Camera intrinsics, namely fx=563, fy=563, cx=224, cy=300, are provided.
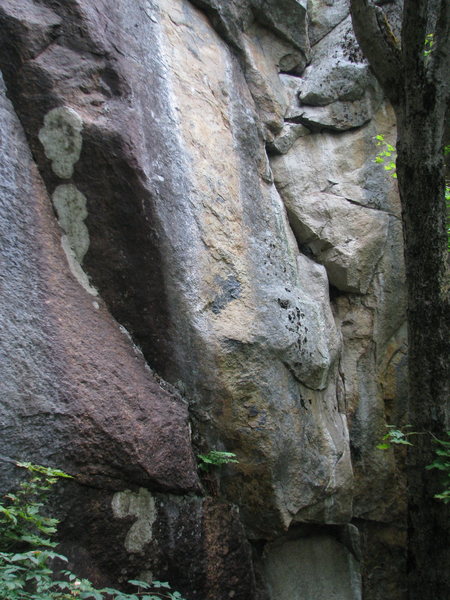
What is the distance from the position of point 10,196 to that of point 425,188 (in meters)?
3.18

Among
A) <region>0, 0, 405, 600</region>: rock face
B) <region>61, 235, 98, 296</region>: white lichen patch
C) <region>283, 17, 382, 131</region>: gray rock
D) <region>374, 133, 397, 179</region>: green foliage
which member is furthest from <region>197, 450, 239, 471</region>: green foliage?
<region>283, 17, 382, 131</region>: gray rock

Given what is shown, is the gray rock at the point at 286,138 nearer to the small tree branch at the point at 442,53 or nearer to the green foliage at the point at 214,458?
the small tree branch at the point at 442,53

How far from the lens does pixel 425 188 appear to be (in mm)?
4586

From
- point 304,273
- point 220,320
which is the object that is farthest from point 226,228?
point 304,273

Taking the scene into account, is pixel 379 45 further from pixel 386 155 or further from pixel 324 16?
pixel 324 16

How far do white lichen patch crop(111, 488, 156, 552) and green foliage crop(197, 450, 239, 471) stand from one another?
1.71ft

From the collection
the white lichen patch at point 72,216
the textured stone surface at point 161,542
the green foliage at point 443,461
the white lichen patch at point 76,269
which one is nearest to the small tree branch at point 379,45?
the white lichen patch at point 72,216

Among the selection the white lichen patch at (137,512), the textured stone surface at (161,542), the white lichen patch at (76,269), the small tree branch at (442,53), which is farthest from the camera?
the small tree branch at (442,53)

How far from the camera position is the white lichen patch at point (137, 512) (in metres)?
3.50

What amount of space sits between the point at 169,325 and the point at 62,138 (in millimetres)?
1559

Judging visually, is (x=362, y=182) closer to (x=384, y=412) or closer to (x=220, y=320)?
(x=384, y=412)

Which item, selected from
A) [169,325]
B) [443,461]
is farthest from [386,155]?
[169,325]

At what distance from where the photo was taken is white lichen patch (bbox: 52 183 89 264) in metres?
4.07

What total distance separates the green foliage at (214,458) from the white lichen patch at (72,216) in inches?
65.9
